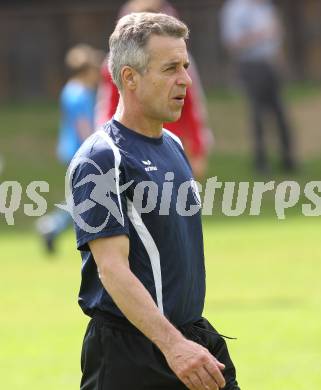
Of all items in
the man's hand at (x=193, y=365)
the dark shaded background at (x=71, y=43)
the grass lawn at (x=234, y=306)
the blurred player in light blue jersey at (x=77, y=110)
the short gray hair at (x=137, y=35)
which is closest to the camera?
the man's hand at (x=193, y=365)

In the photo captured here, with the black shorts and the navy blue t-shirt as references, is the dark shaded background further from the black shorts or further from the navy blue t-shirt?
the black shorts

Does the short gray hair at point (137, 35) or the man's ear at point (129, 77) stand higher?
the short gray hair at point (137, 35)

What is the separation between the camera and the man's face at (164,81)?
6.13 m

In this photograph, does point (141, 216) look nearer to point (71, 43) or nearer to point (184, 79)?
point (184, 79)

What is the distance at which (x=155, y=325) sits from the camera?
571 cm

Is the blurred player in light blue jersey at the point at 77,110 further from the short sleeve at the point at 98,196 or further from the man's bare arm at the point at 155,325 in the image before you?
the man's bare arm at the point at 155,325

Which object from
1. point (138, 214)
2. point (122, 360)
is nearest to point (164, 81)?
point (138, 214)

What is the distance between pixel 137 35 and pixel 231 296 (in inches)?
310

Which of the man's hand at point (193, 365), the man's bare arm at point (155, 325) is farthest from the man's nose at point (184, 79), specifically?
the man's hand at point (193, 365)

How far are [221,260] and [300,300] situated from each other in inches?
123

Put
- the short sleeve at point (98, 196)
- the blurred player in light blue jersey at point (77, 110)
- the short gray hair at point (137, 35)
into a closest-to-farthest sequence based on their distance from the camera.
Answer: the short sleeve at point (98, 196) < the short gray hair at point (137, 35) < the blurred player in light blue jersey at point (77, 110)

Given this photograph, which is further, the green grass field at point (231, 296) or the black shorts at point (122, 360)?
the green grass field at point (231, 296)

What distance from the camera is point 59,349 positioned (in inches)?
444

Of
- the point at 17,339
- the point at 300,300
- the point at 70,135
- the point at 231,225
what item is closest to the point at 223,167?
the point at 231,225
